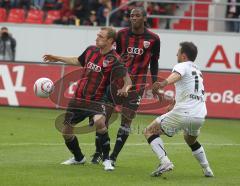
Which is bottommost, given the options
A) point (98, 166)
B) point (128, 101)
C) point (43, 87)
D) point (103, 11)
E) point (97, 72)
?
point (98, 166)

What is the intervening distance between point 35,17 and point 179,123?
775 inches

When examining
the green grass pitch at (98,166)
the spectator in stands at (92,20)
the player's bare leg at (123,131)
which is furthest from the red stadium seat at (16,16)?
the player's bare leg at (123,131)

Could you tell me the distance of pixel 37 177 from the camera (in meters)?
11.1

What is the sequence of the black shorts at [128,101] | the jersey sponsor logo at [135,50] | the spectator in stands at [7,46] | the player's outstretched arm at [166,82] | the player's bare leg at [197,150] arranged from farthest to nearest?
1. the spectator in stands at [7,46]
2. the jersey sponsor logo at [135,50]
3. the black shorts at [128,101]
4. the player's bare leg at [197,150]
5. the player's outstretched arm at [166,82]

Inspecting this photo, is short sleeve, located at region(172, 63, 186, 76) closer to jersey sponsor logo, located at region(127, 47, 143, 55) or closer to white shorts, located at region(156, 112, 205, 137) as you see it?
white shorts, located at region(156, 112, 205, 137)

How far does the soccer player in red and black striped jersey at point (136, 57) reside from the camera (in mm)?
12719

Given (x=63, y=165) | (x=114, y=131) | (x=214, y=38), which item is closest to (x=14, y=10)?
(x=214, y=38)

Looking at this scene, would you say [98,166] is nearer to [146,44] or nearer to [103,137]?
[103,137]

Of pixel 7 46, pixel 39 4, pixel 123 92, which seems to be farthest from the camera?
pixel 39 4

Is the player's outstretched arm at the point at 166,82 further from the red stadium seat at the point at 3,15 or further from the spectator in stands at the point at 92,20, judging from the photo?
the red stadium seat at the point at 3,15

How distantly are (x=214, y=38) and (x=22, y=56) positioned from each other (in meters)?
7.13

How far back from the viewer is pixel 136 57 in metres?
12.9

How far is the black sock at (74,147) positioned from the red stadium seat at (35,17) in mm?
18186

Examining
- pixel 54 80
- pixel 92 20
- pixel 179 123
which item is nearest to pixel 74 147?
pixel 179 123
